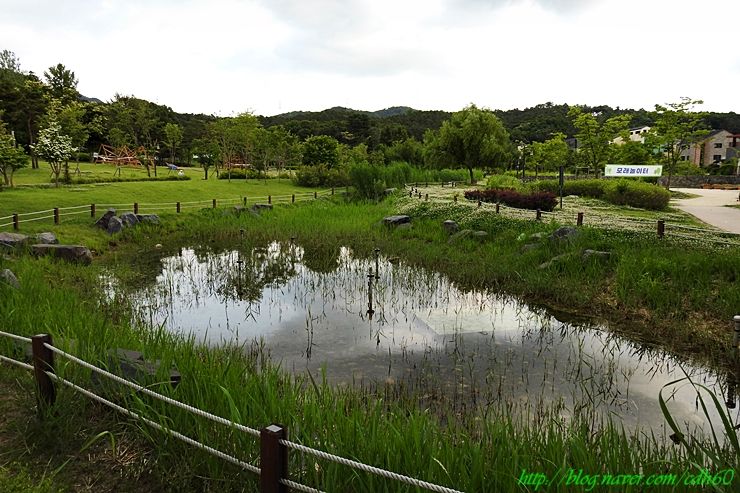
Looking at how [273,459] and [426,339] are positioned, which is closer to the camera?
[273,459]

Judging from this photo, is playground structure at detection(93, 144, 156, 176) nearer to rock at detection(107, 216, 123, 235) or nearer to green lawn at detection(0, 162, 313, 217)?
green lawn at detection(0, 162, 313, 217)

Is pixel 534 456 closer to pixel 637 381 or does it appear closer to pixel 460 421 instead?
pixel 460 421

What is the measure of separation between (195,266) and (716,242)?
1178 cm

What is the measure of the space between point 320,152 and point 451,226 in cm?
2315

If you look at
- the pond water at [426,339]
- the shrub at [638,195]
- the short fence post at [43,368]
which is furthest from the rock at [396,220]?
the short fence post at [43,368]

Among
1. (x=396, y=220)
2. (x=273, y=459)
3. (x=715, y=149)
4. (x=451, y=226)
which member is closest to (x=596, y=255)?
(x=451, y=226)

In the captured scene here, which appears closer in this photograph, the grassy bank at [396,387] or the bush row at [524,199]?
the grassy bank at [396,387]

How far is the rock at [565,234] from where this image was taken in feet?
35.7

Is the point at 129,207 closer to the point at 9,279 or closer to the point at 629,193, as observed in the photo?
the point at 9,279

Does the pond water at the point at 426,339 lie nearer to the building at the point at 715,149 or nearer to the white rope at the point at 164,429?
the white rope at the point at 164,429

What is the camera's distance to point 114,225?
582 inches

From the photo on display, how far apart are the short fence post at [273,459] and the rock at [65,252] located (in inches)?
410

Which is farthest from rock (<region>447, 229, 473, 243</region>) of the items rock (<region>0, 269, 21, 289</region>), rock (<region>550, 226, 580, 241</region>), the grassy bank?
rock (<region>0, 269, 21, 289</region>)

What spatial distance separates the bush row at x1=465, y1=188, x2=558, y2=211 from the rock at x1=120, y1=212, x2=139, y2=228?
43.7 feet
